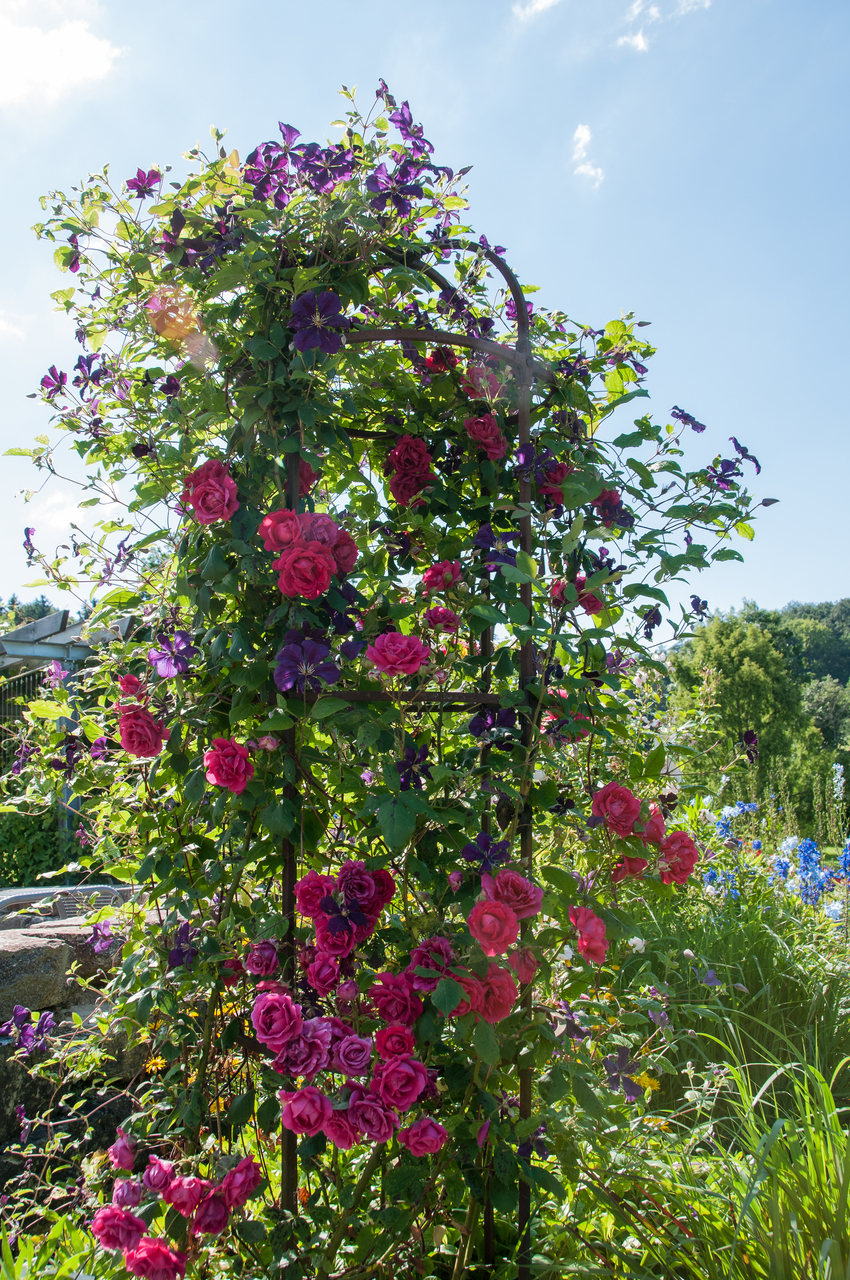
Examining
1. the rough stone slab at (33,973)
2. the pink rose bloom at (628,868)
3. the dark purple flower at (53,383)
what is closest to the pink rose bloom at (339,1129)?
the pink rose bloom at (628,868)

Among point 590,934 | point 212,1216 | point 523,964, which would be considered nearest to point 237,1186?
point 212,1216

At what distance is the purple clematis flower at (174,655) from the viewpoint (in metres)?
1.39

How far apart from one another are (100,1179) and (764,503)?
192cm

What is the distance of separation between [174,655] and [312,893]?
494 mm

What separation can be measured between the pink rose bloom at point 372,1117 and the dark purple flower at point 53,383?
1497mm

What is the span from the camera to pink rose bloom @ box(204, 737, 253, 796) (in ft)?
4.35

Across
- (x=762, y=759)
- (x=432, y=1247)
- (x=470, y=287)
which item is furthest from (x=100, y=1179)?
(x=762, y=759)

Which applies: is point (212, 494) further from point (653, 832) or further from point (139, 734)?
point (653, 832)

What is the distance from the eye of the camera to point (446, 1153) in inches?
52.1

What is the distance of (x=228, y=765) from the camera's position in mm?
1327

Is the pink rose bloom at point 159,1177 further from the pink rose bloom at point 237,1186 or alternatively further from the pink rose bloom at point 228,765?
the pink rose bloom at point 228,765

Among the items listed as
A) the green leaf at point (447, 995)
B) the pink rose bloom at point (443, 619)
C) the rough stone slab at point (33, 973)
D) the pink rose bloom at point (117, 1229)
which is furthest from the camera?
the rough stone slab at point (33, 973)

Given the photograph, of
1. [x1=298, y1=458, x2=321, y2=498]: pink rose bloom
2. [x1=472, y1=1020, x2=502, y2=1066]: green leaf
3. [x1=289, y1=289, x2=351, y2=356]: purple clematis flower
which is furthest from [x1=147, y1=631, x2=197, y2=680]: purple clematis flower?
[x1=472, y1=1020, x2=502, y2=1066]: green leaf

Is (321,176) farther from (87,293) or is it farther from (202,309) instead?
(87,293)
